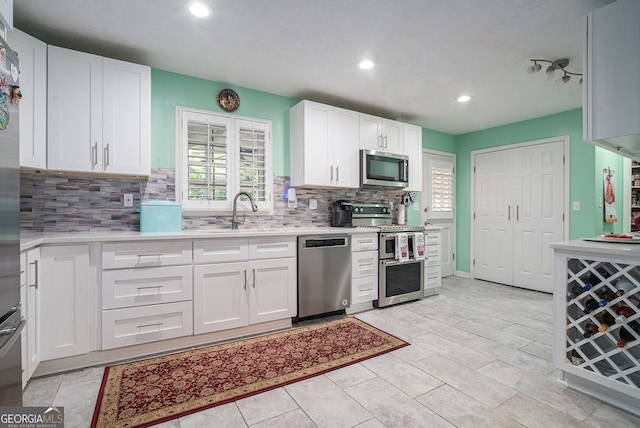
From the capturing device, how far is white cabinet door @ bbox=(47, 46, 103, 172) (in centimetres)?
221

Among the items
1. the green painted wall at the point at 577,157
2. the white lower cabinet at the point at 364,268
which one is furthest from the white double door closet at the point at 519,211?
the white lower cabinet at the point at 364,268

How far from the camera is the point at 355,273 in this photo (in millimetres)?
3268

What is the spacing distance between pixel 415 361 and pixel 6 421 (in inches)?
85.9

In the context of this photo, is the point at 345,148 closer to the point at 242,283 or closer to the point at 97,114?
the point at 242,283

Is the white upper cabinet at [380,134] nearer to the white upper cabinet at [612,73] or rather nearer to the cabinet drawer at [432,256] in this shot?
the cabinet drawer at [432,256]

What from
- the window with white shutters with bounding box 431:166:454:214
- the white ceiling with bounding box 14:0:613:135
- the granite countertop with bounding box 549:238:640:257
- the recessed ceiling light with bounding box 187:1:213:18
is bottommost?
the granite countertop with bounding box 549:238:640:257

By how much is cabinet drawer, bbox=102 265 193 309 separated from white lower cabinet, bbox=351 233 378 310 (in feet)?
5.41

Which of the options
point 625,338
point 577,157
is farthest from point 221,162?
point 577,157

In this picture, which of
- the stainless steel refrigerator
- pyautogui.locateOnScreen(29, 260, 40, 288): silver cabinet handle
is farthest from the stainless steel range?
the stainless steel refrigerator

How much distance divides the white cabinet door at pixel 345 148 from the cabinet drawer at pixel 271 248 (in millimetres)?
1034

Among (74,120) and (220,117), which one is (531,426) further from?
(74,120)

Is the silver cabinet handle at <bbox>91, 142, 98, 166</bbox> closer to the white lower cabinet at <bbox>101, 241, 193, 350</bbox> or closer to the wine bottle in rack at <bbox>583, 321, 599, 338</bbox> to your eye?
the white lower cabinet at <bbox>101, 241, 193, 350</bbox>

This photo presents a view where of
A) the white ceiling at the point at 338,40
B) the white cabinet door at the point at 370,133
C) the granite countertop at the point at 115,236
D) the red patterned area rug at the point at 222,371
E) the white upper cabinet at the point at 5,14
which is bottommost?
the red patterned area rug at the point at 222,371

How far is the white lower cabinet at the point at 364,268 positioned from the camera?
326 centimetres
